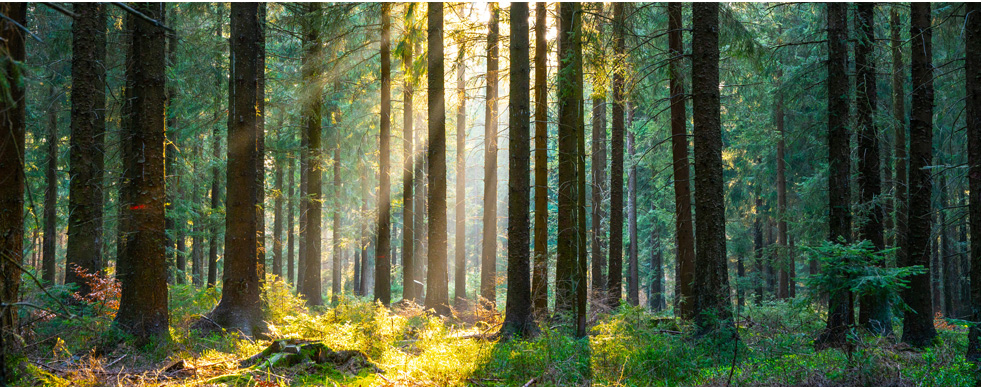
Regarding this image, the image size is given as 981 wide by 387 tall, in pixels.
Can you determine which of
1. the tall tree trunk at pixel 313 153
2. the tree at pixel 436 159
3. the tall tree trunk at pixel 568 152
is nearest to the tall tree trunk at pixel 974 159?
the tall tree trunk at pixel 568 152

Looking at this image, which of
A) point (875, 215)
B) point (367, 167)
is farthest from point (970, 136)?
point (367, 167)

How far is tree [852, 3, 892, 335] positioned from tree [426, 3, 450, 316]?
27.9 feet

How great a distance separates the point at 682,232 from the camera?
38.3 feet

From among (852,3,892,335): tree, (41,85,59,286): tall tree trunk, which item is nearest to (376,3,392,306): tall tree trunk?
(41,85,59,286): tall tree trunk

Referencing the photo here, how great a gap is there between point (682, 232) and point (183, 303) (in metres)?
11.7

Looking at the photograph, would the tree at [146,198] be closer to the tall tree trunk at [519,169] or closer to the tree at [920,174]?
the tall tree trunk at [519,169]

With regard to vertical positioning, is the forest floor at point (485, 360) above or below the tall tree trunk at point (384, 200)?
below

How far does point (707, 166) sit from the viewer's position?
8367 mm

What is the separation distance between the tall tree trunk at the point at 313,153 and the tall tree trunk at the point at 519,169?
5.55 meters

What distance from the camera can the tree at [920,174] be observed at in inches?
350

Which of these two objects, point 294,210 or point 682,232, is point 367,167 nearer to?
point 294,210

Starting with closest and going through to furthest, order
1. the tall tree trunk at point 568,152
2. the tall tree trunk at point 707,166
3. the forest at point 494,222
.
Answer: the forest at point 494,222 < the tall tree trunk at point 707,166 < the tall tree trunk at point 568,152

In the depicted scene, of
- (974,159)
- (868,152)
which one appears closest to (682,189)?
(868,152)

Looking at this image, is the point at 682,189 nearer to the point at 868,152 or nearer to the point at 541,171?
the point at 868,152
